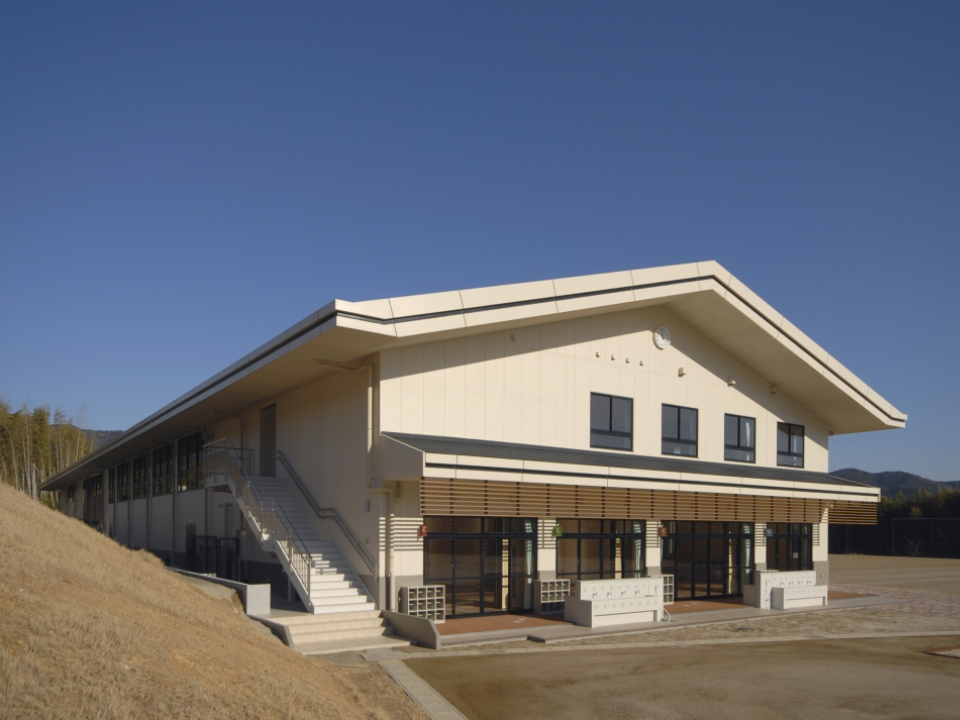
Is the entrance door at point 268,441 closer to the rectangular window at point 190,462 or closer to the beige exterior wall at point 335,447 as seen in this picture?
the beige exterior wall at point 335,447

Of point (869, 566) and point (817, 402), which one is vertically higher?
point (817, 402)

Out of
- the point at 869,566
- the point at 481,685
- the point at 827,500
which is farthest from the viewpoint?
the point at 869,566

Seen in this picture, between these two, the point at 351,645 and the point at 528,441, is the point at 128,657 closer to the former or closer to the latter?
the point at 351,645

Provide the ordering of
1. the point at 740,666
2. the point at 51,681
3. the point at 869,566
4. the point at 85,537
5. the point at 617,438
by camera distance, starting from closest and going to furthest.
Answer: the point at 51,681, the point at 740,666, the point at 85,537, the point at 617,438, the point at 869,566

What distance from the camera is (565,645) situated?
16.1 metres

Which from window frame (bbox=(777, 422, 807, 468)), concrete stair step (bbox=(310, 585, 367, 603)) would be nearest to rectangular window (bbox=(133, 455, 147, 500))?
concrete stair step (bbox=(310, 585, 367, 603))

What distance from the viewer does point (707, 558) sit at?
24.0m

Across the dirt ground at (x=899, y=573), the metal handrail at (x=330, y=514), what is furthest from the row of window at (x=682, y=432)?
the dirt ground at (x=899, y=573)

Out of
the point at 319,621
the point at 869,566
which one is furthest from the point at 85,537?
the point at 869,566

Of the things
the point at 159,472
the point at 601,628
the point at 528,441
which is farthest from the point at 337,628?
the point at 159,472

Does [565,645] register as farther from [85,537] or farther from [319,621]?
[85,537]

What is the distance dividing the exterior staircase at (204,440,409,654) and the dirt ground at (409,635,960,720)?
100 inches

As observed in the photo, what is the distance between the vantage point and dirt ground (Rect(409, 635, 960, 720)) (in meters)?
11.3

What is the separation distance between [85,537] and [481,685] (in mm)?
8635
